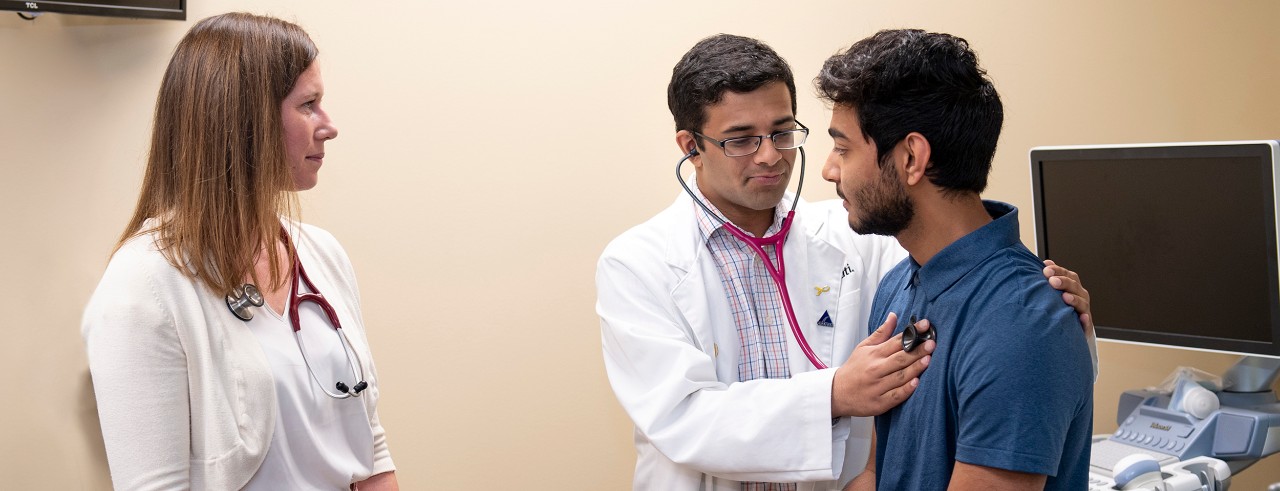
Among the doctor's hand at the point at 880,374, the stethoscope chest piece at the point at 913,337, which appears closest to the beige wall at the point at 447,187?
the doctor's hand at the point at 880,374

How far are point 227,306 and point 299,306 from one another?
14 centimetres

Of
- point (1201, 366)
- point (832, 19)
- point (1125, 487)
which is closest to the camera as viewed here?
point (1125, 487)

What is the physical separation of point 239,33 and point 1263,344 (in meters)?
2.00

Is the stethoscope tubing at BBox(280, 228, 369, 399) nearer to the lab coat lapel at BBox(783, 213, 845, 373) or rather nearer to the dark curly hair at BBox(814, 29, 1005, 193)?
the lab coat lapel at BBox(783, 213, 845, 373)

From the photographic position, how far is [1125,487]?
1.97 meters

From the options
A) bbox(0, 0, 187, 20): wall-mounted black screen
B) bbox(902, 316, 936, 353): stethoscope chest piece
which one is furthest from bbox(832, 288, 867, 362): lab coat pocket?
bbox(0, 0, 187, 20): wall-mounted black screen

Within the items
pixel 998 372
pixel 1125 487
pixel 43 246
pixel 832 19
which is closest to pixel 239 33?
pixel 43 246

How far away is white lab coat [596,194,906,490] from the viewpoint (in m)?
1.49

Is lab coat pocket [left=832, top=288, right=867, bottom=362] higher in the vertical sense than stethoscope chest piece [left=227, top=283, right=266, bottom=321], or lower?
lower

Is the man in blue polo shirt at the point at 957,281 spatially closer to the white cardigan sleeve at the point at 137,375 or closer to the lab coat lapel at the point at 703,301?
the lab coat lapel at the point at 703,301

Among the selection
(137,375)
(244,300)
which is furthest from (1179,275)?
(137,375)

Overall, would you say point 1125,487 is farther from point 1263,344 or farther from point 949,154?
point 949,154

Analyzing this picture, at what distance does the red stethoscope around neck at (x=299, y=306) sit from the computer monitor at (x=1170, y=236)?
1.65m

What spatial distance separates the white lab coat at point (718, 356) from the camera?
149 cm
